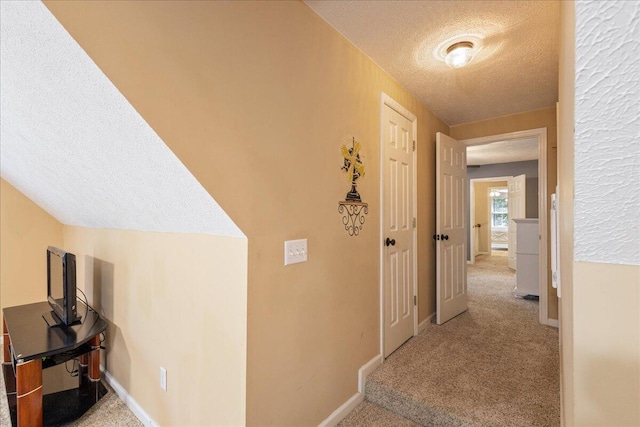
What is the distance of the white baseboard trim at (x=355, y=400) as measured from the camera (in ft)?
5.71

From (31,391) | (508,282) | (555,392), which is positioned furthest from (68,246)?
(508,282)

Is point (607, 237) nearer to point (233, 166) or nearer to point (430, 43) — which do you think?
point (233, 166)

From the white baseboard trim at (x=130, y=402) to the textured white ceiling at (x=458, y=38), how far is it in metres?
2.61

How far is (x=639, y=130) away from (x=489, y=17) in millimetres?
1760

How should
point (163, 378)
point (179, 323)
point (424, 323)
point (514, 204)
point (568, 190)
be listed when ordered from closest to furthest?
1. point (568, 190)
2. point (179, 323)
3. point (163, 378)
4. point (424, 323)
5. point (514, 204)

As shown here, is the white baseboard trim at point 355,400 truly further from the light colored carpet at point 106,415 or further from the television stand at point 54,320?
the television stand at point 54,320

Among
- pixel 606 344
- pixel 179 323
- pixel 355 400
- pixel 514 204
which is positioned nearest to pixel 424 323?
pixel 355 400

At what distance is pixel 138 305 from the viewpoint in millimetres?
1932

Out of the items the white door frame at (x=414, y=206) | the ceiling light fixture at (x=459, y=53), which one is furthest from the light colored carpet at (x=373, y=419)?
the ceiling light fixture at (x=459, y=53)

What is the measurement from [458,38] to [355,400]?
A: 7.83 feet

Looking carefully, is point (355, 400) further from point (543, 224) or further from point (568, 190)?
point (543, 224)

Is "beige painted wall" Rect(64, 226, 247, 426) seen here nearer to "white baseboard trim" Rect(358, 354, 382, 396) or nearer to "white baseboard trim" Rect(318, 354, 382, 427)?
"white baseboard trim" Rect(318, 354, 382, 427)

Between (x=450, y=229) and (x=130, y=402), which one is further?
(x=450, y=229)

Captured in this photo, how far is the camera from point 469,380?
2.00 meters
